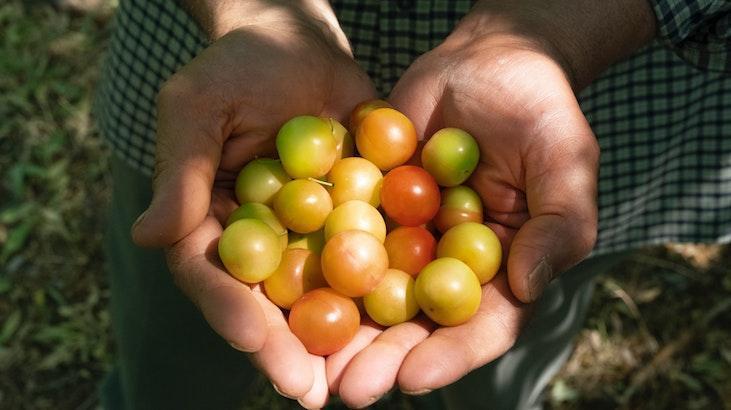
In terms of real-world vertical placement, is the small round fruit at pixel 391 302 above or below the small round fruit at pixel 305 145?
below

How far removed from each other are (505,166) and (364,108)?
18.2 inches

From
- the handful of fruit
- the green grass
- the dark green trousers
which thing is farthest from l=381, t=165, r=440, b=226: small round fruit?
the green grass

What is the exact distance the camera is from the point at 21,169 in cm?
471

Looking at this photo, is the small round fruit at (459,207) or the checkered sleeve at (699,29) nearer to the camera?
the checkered sleeve at (699,29)

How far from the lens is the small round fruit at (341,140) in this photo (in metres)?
2.73

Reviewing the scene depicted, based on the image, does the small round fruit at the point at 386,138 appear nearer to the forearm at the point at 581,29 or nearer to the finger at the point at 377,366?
the forearm at the point at 581,29

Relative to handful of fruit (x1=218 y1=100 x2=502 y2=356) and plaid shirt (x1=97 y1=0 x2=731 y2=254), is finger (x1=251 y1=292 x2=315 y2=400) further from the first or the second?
plaid shirt (x1=97 y1=0 x2=731 y2=254)

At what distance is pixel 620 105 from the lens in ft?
8.88

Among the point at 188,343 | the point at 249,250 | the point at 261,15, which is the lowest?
the point at 188,343

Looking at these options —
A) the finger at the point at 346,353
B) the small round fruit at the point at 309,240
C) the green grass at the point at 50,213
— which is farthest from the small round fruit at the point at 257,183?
the green grass at the point at 50,213

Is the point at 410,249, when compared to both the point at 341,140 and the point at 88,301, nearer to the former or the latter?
the point at 341,140

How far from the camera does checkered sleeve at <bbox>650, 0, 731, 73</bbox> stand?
7.95ft

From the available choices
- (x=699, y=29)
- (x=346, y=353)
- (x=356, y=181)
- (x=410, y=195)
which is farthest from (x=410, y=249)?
(x=699, y=29)

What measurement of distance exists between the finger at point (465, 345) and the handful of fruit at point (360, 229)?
0.16 ft
